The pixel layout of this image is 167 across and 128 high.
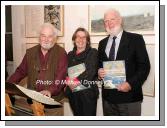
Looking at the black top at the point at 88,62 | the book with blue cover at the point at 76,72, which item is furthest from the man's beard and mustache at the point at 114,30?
the book with blue cover at the point at 76,72

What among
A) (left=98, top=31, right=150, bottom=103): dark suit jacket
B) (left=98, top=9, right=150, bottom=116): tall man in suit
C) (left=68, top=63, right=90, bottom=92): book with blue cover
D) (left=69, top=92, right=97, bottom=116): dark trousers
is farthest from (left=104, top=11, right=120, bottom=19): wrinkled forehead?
(left=69, top=92, right=97, bottom=116): dark trousers

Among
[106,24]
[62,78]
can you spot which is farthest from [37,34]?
[106,24]

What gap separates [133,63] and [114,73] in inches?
5.4

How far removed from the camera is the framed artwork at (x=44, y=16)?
185 cm

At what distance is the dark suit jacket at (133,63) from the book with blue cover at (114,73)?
0.08 ft

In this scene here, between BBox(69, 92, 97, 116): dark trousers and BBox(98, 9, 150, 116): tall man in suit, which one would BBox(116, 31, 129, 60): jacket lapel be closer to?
BBox(98, 9, 150, 116): tall man in suit

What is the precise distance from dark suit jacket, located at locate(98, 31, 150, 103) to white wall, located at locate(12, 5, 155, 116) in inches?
2.6

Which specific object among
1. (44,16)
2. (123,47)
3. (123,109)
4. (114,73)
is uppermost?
(44,16)

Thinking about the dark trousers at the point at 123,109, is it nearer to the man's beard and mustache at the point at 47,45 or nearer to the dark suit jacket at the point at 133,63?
the dark suit jacket at the point at 133,63

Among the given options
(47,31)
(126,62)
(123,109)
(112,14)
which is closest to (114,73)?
(126,62)

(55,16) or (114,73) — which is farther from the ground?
(55,16)

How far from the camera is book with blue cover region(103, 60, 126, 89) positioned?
1791 millimetres

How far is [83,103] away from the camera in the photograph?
1.81 m

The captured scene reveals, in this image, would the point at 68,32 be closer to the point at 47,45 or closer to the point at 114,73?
the point at 47,45
